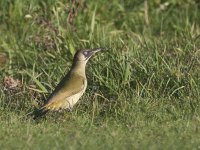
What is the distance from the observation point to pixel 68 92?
8.45 metres

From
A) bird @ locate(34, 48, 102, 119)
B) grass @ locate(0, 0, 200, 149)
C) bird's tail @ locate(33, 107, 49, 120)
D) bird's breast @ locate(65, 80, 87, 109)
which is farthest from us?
bird's breast @ locate(65, 80, 87, 109)

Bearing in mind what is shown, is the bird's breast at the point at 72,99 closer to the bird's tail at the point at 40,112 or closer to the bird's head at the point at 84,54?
the bird's tail at the point at 40,112

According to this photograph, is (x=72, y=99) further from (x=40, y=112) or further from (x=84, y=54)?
(x=84, y=54)

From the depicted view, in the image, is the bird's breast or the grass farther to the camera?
the bird's breast

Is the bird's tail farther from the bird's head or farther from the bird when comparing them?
the bird's head

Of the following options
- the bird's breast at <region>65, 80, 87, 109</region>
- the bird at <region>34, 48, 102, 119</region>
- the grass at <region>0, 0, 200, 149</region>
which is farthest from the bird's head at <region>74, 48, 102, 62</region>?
the bird's breast at <region>65, 80, 87, 109</region>

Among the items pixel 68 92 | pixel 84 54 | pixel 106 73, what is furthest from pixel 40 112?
pixel 106 73

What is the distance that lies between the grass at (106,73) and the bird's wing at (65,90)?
0.14 m

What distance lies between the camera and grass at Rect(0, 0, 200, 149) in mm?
7449

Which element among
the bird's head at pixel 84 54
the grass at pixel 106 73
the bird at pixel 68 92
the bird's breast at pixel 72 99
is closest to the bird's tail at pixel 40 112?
the bird at pixel 68 92

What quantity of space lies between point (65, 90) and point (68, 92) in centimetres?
4

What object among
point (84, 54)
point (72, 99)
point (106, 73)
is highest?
point (84, 54)

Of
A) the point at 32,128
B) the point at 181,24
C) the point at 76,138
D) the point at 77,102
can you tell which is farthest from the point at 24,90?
the point at 181,24

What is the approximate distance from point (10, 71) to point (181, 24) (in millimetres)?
3284
